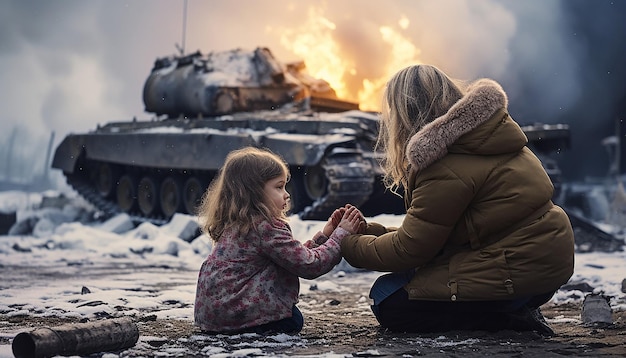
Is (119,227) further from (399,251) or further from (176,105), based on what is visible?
(399,251)

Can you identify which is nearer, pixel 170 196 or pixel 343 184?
pixel 343 184

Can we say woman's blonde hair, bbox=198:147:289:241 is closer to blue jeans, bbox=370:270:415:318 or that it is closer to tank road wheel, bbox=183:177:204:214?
blue jeans, bbox=370:270:415:318

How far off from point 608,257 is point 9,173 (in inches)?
1133

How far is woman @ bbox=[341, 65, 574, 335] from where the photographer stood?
4000mm

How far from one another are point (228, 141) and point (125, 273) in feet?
16.4

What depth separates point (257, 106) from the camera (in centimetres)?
1521

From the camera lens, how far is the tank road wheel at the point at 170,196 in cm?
1480

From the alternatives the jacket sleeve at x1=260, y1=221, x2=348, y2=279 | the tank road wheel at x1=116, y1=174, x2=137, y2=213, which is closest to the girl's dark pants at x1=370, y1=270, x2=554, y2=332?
the jacket sleeve at x1=260, y1=221, x2=348, y2=279

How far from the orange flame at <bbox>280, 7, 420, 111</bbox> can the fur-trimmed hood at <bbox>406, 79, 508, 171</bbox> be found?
12.8 m

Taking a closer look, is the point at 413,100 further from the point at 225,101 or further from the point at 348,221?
the point at 225,101

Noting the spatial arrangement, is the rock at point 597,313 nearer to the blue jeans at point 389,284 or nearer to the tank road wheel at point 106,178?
the blue jeans at point 389,284

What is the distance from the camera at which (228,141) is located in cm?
1305

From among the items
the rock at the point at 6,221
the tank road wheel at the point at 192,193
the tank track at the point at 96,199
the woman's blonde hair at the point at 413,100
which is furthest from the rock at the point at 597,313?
the rock at the point at 6,221

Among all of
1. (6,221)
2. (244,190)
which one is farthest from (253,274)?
(6,221)
